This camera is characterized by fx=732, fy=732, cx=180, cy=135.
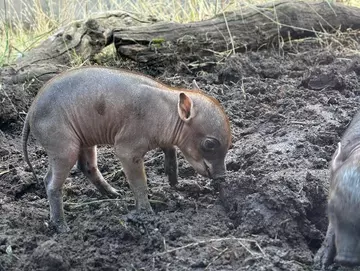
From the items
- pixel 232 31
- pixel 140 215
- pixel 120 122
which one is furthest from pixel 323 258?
pixel 232 31

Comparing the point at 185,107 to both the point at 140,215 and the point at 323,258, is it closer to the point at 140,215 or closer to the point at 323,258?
the point at 140,215

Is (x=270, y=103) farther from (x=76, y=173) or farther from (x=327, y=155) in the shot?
(x=76, y=173)

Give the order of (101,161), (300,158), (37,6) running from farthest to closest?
(37,6), (101,161), (300,158)

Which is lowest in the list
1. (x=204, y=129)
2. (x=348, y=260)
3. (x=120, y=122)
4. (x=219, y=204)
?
(x=219, y=204)

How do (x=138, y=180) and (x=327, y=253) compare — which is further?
(x=138, y=180)

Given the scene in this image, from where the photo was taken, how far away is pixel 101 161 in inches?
238

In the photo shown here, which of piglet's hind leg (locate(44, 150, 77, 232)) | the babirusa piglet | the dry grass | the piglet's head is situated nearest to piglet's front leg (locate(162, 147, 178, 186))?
the piglet's head

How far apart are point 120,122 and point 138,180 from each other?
41 cm

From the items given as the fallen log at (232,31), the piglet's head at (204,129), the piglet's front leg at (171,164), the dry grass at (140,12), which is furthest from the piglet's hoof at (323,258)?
the dry grass at (140,12)

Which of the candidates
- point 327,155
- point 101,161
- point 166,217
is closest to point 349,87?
point 327,155

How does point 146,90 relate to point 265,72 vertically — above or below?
above

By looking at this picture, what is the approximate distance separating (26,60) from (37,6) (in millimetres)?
3303

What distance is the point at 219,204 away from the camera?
16.6 ft

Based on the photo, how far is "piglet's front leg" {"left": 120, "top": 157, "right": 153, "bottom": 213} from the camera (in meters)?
4.88
